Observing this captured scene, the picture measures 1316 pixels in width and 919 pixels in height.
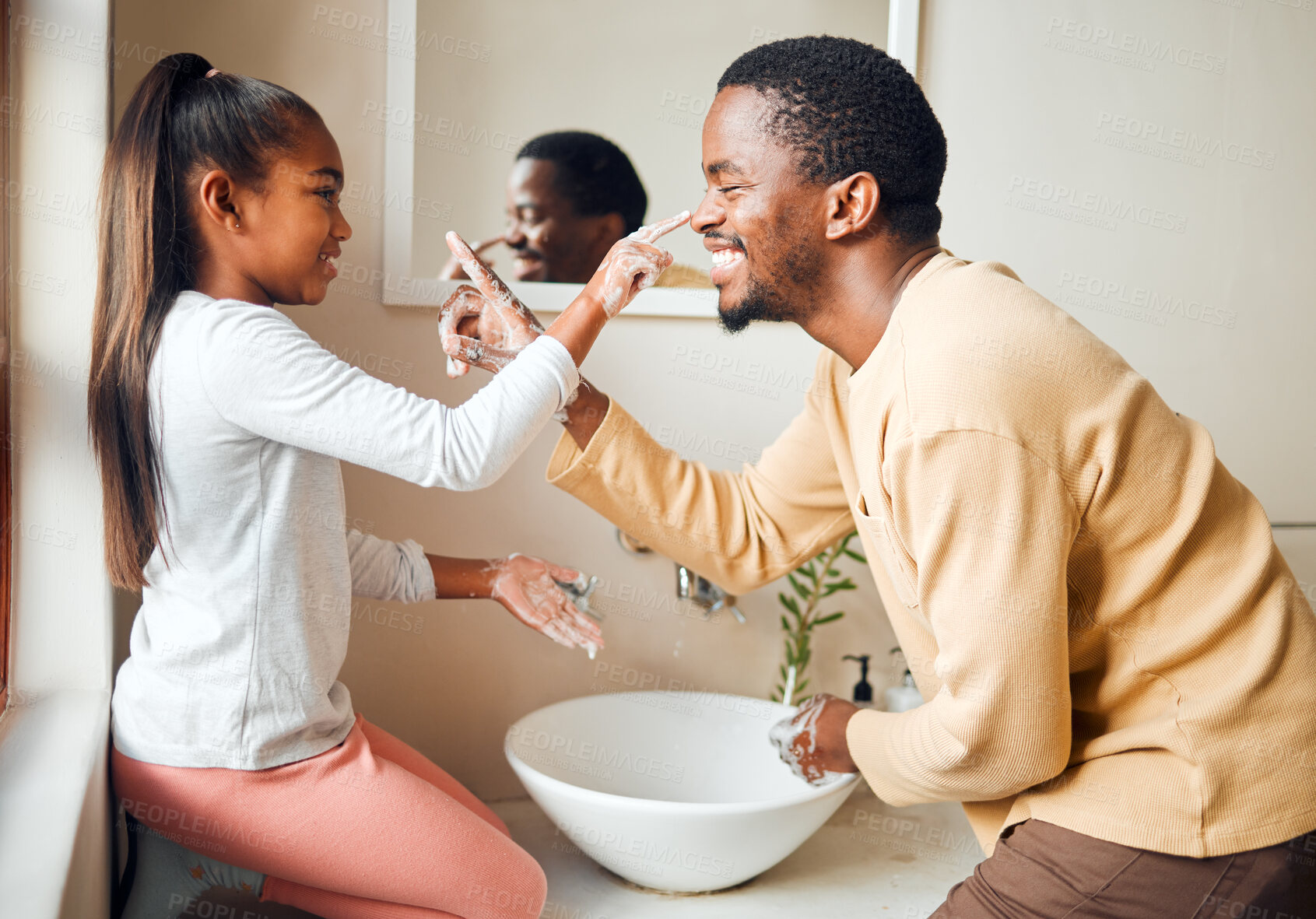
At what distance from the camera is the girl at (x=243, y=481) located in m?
0.94

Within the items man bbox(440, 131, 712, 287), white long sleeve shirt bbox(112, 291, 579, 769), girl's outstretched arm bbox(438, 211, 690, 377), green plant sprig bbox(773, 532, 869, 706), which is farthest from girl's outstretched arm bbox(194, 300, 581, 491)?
green plant sprig bbox(773, 532, 869, 706)

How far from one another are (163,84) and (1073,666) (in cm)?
104

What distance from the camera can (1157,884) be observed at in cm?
90

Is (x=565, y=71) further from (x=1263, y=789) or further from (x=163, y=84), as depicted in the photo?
(x=1263, y=789)

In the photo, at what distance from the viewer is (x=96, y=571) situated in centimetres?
107

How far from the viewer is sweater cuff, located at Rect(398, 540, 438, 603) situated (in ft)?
4.11

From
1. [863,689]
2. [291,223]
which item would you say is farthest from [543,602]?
[863,689]

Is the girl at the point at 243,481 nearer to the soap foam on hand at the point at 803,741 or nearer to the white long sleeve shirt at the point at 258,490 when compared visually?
the white long sleeve shirt at the point at 258,490

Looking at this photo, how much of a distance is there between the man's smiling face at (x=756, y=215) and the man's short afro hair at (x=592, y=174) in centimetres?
43

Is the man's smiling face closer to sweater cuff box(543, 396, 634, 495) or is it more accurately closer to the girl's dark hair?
sweater cuff box(543, 396, 634, 495)

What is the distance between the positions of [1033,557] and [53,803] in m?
0.85

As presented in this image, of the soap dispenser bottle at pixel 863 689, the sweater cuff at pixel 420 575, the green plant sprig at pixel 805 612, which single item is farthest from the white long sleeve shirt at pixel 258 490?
the soap dispenser bottle at pixel 863 689

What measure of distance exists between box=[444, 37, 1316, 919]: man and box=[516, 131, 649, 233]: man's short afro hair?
1.48 ft

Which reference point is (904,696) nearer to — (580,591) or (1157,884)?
(580,591)
